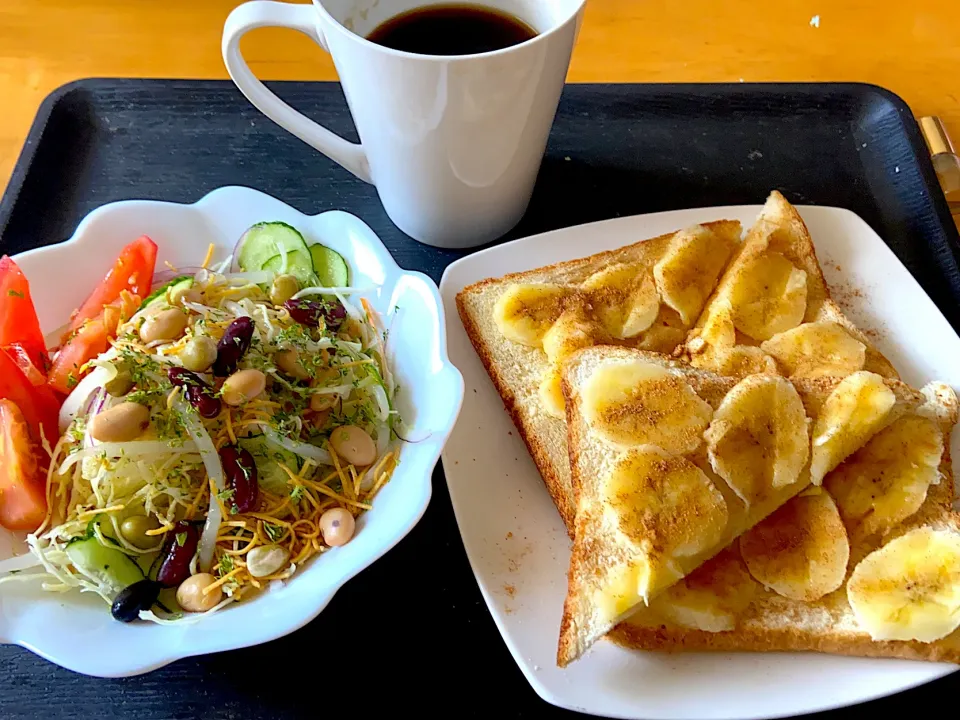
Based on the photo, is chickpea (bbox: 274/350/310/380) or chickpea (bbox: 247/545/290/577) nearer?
chickpea (bbox: 247/545/290/577)

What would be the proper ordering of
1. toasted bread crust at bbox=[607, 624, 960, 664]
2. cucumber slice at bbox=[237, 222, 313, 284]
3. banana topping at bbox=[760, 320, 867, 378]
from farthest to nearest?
cucumber slice at bbox=[237, 222, 313, 284]
banana topping at bbox=[760, 320, 867, 378]
toasted bread crust at bbox=[607, 624, 960, 664]

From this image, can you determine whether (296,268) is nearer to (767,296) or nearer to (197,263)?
(197,263)

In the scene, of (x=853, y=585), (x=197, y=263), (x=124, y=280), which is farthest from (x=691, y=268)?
(x=124, y=280)

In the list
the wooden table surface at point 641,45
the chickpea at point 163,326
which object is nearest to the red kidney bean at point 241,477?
the chickpea at point 163,326

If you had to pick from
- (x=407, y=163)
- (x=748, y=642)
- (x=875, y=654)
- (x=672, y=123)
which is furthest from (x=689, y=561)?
(x=672, y=123)

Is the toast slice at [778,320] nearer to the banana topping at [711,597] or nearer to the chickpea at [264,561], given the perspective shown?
the banana topping at [711,597]

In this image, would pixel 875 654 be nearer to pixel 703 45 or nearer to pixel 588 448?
pixel 588 448

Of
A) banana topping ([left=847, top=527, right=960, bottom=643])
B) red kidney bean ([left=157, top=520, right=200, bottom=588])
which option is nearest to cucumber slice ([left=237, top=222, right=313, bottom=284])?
red kidney bean ([left=157, top=520, right=200, bottom=588])

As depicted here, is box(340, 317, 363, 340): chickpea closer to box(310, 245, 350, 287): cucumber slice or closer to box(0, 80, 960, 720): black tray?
box(310, 245, 350, 287): cucumber slice
